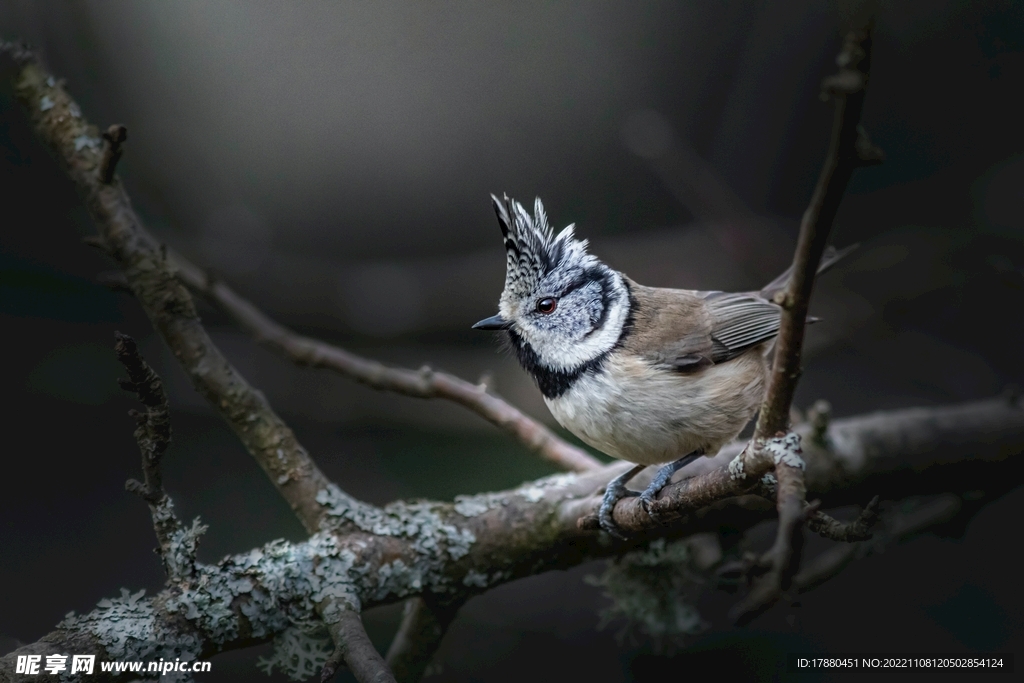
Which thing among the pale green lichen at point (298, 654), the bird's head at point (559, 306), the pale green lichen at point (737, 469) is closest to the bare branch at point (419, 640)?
the pale green lichen at point (298, 654)

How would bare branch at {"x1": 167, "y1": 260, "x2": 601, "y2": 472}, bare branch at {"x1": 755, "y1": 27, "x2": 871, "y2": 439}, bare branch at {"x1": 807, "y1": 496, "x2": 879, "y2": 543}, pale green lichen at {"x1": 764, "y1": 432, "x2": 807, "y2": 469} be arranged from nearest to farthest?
bare branch at {"x1": 755, "y1": 27, "x2": 871, "y2": 439}
bare branch at {"x1": 807, "y1": 496, "x2": 879, "y2": 543}
pale green lichen at {"x1": 764, "y1": 432, "x2": 807, "y2": 469}
bare branch at {"x1": 167, "y1": 260, "x2": 601, "y2": 472}

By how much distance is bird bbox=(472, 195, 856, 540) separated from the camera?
1.66 meters

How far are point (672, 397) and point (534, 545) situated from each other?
1.74 feet

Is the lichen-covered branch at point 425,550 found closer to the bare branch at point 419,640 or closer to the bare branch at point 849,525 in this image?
the bare branch at point 419,640

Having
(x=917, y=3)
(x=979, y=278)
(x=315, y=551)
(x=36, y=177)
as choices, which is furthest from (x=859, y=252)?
(x=36, y=177)

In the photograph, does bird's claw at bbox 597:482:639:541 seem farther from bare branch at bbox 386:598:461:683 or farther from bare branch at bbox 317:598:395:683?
bare branch at bbox 317:598:395:683

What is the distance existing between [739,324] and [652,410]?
1.35 feet

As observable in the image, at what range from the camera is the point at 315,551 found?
5.55 feet

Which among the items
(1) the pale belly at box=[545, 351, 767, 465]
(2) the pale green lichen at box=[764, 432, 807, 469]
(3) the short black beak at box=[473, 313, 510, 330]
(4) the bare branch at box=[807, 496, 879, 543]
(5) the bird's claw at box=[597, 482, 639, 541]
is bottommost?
(4) the bare branch at box=[807, 496, 879, 543]

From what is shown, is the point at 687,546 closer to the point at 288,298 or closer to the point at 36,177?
the point at 288,298

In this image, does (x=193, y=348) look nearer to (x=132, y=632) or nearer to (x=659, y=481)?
(x=132, y=632)

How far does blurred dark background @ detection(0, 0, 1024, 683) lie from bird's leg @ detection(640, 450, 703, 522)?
0.73 metres

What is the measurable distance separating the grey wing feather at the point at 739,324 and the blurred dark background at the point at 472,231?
847 millimetres

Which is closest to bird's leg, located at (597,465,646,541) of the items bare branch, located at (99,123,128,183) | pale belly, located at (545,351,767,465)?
pale belly, located at (545,351,767,465)
